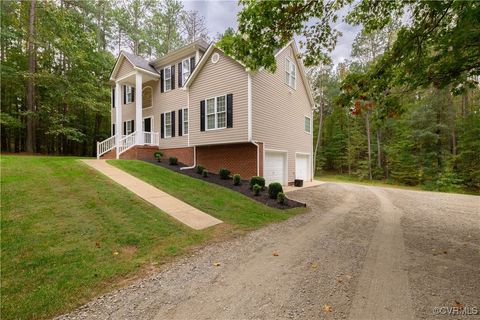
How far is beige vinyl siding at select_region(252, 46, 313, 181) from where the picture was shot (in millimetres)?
11609

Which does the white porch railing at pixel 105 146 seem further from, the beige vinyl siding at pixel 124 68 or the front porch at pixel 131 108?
Answer: the beige vinyl siding at pixel 124 68

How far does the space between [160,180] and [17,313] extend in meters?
7.05

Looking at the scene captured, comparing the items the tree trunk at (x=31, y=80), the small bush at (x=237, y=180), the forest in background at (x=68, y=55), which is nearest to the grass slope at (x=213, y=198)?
the small bush at (x=237, y=180)

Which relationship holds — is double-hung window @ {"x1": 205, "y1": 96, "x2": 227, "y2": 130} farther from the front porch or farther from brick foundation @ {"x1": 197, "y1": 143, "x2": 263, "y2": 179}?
the front porch

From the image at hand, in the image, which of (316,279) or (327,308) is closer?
(327,308)

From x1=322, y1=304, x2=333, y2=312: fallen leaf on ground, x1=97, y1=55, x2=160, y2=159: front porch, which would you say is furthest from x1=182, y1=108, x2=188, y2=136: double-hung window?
x1=322, y1=304, x2=333, y2=312: fallen leaf on ground

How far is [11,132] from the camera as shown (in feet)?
71.9

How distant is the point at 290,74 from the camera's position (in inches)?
573

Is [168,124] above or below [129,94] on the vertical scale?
below

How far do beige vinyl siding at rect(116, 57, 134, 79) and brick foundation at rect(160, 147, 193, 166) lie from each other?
614 cm

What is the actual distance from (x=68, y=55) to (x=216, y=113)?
593 inches

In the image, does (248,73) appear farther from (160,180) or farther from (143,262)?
(143,262)

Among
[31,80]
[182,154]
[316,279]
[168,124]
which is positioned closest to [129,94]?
[168,124]

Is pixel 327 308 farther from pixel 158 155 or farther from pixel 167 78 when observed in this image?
pixel 167 78
